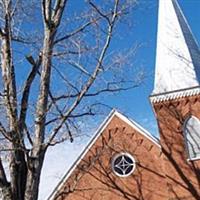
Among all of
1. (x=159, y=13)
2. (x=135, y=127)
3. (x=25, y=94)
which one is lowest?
(x=25, y=94)

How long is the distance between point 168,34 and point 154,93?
123 inches

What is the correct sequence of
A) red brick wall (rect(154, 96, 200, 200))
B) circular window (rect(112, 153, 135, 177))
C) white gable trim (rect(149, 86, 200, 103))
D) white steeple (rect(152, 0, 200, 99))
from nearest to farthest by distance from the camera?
red brick wall (rect(154, 96, 200, 200)) < white gable trim (rect(149, 86, 200, 103)) < white steeple (rect(152, 0, 200, 99)) < circular window (rect(112, 153, 135, 177))

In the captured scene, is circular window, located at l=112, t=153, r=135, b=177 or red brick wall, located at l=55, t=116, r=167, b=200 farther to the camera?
circular window, located at l=112, t=153, r=135, b=177

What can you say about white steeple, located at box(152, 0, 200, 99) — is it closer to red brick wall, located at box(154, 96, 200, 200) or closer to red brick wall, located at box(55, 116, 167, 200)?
red brick wall, located at box(154, 96, 200, 200)

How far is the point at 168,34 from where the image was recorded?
18.6 meters

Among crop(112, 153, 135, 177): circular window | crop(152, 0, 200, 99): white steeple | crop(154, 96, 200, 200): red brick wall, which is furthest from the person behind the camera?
crop(112, 153, 135, 177): circular window

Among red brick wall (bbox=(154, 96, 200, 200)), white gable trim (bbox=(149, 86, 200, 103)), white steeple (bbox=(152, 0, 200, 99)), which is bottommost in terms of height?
red brick wall (bbox=(154, 96, 200, 200))

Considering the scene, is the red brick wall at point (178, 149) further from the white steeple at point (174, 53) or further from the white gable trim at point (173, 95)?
the white steeple at point (174, 53)

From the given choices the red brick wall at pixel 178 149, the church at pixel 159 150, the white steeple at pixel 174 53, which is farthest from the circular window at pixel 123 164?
the white steeple at pixel 174 53

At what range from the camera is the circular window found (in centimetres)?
1714

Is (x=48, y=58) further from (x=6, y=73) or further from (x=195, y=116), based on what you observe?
(x=195, y=116)

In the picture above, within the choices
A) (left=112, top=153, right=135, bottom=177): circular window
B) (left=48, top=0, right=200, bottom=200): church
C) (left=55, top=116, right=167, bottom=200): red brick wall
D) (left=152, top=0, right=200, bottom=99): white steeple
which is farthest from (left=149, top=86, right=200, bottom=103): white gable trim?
(left=112, top=153, right=135, bottom=177): circular window

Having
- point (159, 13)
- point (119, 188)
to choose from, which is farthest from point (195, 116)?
point (159, 13)

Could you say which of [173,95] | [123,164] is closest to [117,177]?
[123,164]
